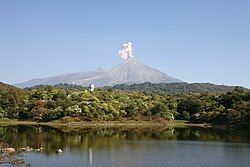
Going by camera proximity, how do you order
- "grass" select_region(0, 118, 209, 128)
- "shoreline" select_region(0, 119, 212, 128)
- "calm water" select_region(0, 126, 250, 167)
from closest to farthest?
1. "calm water" select_region(0, 126, 250, 167)
2. "shoreline" select_region(0, 119, 212, 128)
3. "grass" select_region(0, 118, 209, 128)

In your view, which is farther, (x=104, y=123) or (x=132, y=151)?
(x=104, y=123)

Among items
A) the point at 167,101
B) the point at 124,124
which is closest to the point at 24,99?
the point at 124,124

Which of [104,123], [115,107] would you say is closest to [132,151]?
[104,123]

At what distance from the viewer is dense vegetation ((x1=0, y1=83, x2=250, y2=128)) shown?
2581 inches

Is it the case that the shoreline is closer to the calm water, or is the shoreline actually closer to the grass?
the grass

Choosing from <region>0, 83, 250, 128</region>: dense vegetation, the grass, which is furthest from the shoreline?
<region>0, 83, 250, 128</region>: dense vegetation

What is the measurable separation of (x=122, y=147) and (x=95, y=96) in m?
37.8

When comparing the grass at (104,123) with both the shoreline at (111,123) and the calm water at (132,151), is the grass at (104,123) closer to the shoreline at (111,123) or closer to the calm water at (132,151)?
the shoreline at (111,123)

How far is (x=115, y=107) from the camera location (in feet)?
231

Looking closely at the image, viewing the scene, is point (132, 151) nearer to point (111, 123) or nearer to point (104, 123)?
point (104, 123)

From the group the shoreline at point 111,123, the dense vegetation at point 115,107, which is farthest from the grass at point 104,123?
the dense vegetation at point 115,107

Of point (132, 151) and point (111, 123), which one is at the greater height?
point (111, 123)

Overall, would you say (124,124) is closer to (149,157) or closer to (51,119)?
(51,119)

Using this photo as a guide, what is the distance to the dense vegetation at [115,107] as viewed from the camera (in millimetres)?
65562
